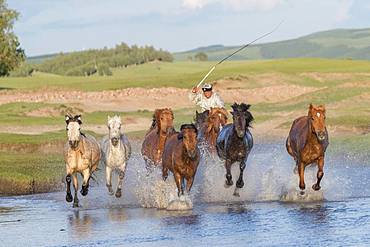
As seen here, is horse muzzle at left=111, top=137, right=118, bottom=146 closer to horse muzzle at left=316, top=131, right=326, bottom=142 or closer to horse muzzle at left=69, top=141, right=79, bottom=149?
horse muzzle at left=69, top=141, right=79, bottom=149

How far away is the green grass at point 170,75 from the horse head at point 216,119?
4722 centimetres

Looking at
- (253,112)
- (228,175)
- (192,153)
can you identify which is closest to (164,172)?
(228,175)

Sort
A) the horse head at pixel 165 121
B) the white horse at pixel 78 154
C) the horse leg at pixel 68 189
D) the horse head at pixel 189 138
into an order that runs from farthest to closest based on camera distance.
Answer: the horse head at pixel 165 121, the horse leg at pixel 68 189, the white horse at pixel 78 154, the horse head at pixel 189 138

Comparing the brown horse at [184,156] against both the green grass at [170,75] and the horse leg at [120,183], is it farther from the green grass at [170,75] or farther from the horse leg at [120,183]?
the green grass at [170,75]

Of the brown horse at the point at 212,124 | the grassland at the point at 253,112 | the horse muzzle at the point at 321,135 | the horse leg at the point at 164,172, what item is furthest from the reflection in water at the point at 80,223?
the grassland at the point at 253,112

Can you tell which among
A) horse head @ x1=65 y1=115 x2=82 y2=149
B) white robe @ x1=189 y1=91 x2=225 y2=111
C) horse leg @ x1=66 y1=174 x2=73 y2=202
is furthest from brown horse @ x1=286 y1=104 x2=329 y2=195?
horse leg @ x1=66 y1=174 x2=73 y2=202

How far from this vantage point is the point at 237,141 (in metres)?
20.2

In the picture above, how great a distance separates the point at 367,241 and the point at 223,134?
6.46 metres

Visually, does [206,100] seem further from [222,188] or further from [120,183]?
[120,183]

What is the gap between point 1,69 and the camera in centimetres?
7500

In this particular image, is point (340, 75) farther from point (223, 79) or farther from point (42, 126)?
point (42, 126)

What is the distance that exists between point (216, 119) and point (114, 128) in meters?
2.40

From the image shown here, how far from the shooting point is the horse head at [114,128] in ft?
67.2

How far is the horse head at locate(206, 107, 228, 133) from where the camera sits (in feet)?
72.3
